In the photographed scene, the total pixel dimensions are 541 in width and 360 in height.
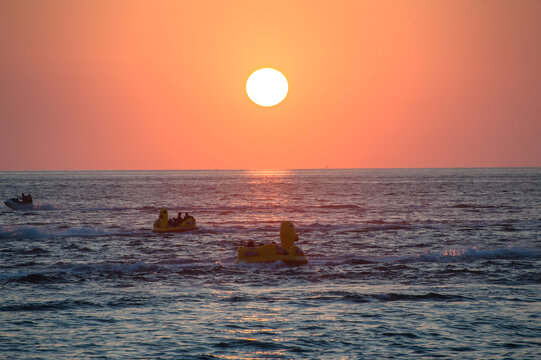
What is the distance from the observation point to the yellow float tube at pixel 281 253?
2684 centimetres

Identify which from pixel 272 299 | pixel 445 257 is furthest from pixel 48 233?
pixel 272 299

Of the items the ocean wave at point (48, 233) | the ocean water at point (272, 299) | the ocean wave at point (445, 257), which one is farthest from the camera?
the ocean wave at point (48, 233)

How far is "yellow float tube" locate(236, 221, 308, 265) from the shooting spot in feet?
88.1

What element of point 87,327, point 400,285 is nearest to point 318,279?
point 400,285

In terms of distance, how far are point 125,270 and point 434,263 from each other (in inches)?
552

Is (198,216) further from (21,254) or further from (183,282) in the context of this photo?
(183,282)

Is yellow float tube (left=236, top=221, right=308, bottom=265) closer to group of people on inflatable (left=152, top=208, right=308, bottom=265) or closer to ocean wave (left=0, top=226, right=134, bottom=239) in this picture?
group of people on inflatable (left=152, top=208, right=308, bottom=265)

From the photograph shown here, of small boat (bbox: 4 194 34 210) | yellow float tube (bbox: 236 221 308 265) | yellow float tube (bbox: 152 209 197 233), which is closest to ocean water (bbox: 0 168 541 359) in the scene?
yellow float tube (bbox: 236 221 308 265)

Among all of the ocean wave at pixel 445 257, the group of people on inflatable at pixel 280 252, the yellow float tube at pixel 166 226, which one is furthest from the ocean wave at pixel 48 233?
the ocean wave at pixel 445 257

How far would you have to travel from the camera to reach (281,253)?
2709cm

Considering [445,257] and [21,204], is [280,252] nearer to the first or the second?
[445,257]

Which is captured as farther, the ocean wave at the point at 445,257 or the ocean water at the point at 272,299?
the ocean wave at the point at 445,257

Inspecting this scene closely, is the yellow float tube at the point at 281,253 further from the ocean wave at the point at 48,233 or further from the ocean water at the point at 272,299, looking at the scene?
the ocean wave at the point at 48,233

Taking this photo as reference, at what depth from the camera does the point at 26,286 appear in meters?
22.2
